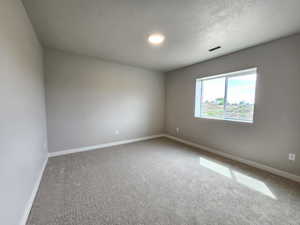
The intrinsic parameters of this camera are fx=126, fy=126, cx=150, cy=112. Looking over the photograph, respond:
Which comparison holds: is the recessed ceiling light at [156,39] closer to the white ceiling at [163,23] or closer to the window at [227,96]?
the white ceiling at [163,23]

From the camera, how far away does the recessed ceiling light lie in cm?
224

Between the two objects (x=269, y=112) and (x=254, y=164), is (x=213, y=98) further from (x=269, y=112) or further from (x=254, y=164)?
(x=254, y=164)

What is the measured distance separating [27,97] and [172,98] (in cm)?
381

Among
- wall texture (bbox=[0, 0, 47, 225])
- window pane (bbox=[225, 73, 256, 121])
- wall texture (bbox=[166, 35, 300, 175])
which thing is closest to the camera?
Answer: wall texture (bbox=[0, 0, 47, 225])

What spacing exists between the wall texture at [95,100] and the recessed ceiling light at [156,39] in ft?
5.39

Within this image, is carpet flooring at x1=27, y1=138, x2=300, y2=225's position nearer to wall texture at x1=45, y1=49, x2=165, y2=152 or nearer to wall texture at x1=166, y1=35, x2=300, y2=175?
wall texture at x1=166, y1=35, x2=300, y2=175

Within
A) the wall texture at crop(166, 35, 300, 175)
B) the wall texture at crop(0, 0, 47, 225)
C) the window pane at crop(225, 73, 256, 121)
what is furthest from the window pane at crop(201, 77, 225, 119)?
the wall texture at crop(0, 0, 47, 225)

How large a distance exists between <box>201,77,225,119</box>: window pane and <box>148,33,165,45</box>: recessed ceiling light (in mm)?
1938

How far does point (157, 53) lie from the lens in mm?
3057

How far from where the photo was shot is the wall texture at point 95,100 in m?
2.97

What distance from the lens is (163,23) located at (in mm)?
1907

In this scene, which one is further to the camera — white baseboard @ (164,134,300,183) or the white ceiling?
white baseboard @ (164,134,300,183)

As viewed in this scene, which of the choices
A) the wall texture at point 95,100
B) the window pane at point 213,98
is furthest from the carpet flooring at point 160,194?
the window pane at point 213,98

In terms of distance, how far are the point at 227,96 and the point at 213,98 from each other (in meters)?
0.39
